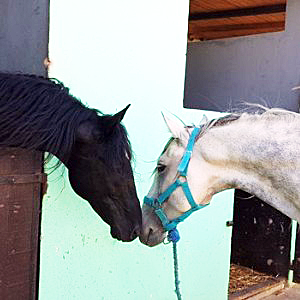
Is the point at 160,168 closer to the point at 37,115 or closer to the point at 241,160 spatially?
the point at 241,160

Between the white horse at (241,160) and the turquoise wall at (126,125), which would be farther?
the turquoise wall at (126,125)

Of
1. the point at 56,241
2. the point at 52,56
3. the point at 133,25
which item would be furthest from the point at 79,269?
the point at 133,25

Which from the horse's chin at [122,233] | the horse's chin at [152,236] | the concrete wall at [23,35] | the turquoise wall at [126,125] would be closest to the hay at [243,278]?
the turquoise wall at [126,125]

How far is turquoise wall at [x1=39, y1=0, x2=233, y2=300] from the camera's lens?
2033 millimetres

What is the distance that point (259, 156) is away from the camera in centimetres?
182

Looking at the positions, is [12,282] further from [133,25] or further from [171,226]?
[133,25]

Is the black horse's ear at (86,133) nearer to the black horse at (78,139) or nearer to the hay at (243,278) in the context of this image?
the black horse at (78,139)

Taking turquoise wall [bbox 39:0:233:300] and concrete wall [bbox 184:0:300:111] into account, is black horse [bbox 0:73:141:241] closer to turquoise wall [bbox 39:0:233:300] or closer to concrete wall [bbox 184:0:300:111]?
turquoise wall [bbox 39:0:233:300]

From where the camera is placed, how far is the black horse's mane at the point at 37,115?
1.57m

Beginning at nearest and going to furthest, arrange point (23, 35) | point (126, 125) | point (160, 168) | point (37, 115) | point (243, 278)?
point (37, 115) < point (160, 168) < point (23, 35) < point (126, 125) < point (243, 278)

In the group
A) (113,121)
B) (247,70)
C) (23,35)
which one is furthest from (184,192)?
(247,70)

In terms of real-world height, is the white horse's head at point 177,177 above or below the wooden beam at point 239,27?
below

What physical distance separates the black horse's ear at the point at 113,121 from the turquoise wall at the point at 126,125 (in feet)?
1.52

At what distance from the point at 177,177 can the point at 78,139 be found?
0.48m
